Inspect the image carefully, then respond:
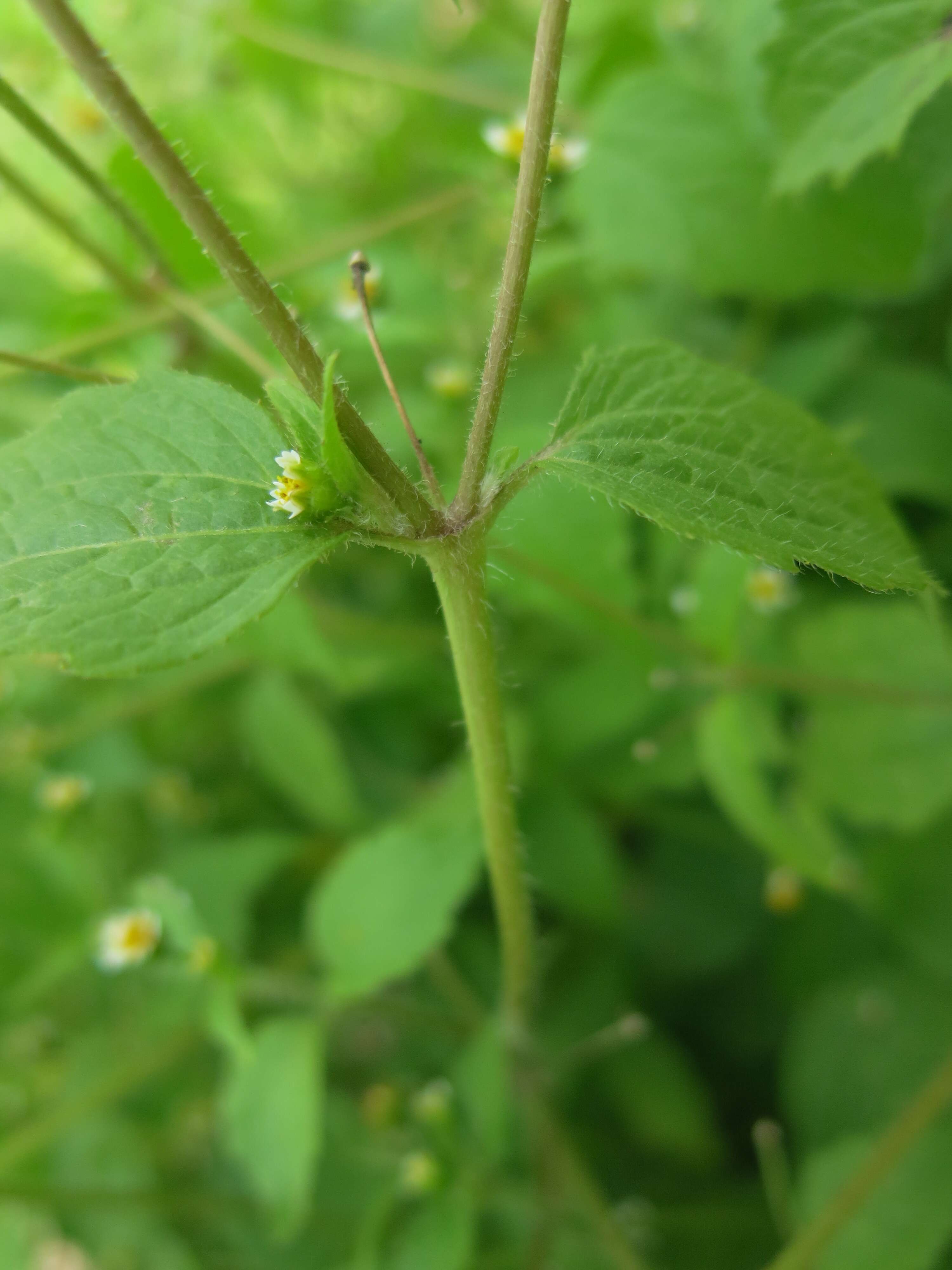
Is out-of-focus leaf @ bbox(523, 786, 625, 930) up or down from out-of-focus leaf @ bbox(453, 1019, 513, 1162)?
up

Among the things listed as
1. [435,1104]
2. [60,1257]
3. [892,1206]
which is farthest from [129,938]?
[892,1206]

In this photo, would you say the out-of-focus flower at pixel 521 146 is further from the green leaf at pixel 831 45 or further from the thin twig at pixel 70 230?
the thin twig at pixel 70 230

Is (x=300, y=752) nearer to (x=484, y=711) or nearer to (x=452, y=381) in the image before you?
(x=452, y=381)

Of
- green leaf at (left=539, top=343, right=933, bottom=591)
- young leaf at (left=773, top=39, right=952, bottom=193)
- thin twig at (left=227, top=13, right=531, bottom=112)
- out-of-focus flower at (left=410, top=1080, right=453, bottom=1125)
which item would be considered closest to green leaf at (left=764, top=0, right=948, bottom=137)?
young leaf at (left=773, top=39, right=952, bottom=193)

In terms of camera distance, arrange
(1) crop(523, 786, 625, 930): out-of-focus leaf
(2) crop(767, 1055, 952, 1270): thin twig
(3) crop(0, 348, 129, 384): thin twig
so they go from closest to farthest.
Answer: (3) crop(0, 348, 129, 384): thin twig
(2) crop(767, 1055, 952, 1270): thin twig
(1) crop(523, 786, 625, 930): out-of-focus leaf

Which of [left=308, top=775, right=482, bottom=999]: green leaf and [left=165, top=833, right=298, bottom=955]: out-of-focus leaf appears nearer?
[left=308, top=775, right=482, bottom=999]: green leaf

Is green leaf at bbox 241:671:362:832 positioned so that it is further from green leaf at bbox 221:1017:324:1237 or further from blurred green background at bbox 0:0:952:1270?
green leaf at bbox 221:1017:324:1237

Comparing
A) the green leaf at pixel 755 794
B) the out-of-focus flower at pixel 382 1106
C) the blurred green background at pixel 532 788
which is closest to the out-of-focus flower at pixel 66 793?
the blurred green background at pixel 532 788
